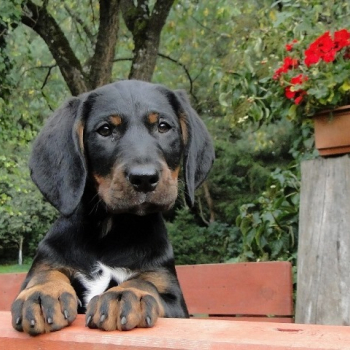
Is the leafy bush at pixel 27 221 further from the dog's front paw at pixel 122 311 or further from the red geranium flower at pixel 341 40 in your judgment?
the dog's front paw at pixel 122 311

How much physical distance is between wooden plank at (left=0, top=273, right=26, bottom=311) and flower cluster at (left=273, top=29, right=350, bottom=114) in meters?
1.72

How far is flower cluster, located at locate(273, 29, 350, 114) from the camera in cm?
327

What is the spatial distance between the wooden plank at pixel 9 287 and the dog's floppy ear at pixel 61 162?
0.92 metres

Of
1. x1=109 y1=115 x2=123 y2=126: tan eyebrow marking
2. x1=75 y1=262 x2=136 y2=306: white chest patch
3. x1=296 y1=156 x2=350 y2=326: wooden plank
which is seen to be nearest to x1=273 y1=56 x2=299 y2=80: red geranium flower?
x1=296 y1=156 x2=350 y2=326: wooden plank

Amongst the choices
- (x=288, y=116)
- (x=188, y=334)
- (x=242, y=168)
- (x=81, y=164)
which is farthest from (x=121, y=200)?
(x=242, y=168)

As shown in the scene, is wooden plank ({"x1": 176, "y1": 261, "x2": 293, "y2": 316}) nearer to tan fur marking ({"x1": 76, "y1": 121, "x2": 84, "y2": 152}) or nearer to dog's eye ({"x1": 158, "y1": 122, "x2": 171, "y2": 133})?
dog's eye ({"x1": 158, "y1": 122, "x2": 171, "y2": 133})

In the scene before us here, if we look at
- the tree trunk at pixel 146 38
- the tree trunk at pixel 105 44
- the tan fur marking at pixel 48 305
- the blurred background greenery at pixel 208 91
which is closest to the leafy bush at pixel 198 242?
the blurred background greenery at pixel 208 91

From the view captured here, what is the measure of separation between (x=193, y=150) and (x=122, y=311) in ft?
4.13

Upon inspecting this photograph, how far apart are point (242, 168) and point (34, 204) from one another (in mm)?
6478

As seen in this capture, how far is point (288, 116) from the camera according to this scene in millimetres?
3701

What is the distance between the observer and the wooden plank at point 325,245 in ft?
9.89

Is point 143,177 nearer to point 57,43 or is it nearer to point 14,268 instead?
point 57,43

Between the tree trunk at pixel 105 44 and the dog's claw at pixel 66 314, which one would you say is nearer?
the dog's claw at pixel 66 314

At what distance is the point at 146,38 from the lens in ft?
28.0
